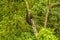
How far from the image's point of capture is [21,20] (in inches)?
121

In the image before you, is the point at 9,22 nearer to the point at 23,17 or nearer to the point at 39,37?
the point at 23,17

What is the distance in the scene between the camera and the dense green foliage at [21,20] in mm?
2974

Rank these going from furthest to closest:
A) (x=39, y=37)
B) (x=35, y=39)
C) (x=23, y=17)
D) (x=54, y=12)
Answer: (x=54, y=12) < (x=23, y=17) < (x=35, y=39) < (x=39, y=37)

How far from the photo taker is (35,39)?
294 centimetres

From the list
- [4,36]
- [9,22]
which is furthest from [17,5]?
[4,36]

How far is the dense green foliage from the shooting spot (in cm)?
297

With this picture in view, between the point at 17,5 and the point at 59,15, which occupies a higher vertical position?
the point at 17,5

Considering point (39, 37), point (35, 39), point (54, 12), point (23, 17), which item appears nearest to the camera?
point (39, 37)

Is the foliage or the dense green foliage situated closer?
the foliage

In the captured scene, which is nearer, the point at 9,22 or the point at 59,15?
the point at 9,22

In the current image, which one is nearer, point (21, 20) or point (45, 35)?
point (45, 35)

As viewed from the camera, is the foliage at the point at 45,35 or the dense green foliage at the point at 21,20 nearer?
the foliage at the point at 45,35

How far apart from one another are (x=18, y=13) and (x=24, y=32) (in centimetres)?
38

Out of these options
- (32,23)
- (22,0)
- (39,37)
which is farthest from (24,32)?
(22,0)
